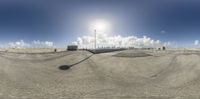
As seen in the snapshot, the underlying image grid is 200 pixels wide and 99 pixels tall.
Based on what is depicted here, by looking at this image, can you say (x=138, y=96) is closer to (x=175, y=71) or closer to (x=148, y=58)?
(x=175, y=71)

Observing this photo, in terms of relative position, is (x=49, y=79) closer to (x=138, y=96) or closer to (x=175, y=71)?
(x=138, y=96)

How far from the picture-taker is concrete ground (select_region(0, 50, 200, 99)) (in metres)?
17.7

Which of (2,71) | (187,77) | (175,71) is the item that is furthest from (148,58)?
(2,71)

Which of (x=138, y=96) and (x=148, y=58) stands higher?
(x=148, y=58)

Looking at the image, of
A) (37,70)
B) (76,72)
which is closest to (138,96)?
(76,72)

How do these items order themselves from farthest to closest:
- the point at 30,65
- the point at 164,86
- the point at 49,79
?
the point at 30,65
the point at 49,79
the point at 164,86

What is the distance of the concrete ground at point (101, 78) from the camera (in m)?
17.7

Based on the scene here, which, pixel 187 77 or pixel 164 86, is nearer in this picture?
pixel 164 86

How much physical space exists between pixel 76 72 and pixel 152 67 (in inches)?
430

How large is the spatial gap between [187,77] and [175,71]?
9.15 feet

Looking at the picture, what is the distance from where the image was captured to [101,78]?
22.9m

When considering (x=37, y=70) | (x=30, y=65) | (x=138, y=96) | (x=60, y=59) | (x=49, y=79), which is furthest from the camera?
(x=60, y=59)

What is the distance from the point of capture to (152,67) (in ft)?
91.8

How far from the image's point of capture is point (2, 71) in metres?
22.8
